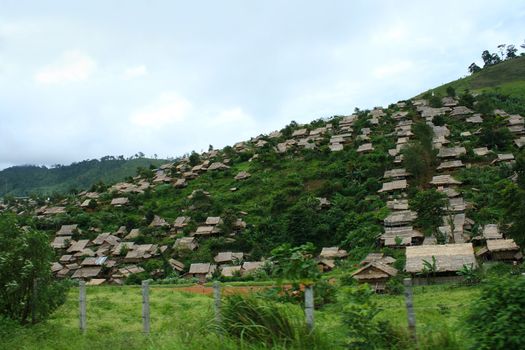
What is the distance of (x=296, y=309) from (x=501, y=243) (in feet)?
96.4

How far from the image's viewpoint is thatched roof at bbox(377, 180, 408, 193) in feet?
167

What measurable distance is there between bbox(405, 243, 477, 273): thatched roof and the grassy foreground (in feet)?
25.5

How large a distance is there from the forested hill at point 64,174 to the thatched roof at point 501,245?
364 feet

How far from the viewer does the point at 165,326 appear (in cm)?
1108

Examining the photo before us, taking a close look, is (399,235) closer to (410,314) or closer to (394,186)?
(394,186)

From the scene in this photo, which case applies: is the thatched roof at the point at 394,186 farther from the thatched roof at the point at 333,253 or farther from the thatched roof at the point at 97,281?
the thatched roof at the point at 97,281

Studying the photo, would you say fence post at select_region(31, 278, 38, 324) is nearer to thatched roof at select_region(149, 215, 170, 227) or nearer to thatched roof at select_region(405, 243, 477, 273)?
thatched roof at select_region(405, 243, 477, 273)

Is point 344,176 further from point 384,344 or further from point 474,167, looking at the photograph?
point 384,344

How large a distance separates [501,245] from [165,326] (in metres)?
27.6

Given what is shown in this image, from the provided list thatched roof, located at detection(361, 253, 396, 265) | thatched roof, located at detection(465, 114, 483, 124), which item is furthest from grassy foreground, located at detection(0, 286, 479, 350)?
thatched roof, located at detection(465, 114, 483, 124)

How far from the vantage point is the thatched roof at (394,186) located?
167ft

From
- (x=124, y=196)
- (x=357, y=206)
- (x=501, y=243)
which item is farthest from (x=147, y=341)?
(x=124, y=196)

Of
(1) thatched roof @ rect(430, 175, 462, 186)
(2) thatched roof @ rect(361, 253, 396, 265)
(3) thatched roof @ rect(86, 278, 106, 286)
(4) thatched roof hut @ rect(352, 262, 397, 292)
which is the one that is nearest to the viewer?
(4) thatched roof hut @ rect(352, 262, 397, 292)

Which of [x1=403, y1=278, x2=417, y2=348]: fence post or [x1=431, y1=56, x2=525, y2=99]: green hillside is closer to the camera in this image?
[x1=403, y1=278, x2=417, y2=348]: fence post
